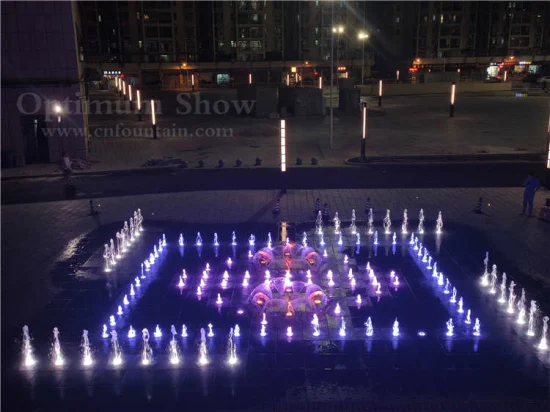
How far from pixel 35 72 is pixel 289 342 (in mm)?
20650

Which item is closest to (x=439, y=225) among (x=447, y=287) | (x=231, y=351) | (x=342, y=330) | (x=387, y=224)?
(x=387, y=224)

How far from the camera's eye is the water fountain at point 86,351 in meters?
9.51

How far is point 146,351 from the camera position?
9727 mm

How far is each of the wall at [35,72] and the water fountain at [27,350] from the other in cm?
1738

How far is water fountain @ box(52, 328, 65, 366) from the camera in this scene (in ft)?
31.3

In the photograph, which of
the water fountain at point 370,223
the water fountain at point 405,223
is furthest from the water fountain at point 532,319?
the water fountain at point 370,223

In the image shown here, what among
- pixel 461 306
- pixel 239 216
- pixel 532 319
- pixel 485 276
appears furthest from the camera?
pixel 239 216

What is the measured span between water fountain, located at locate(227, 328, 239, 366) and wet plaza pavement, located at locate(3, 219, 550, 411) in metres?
0.10

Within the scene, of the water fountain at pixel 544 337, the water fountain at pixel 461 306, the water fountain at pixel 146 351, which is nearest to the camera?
the water fountain at pixel 146 351

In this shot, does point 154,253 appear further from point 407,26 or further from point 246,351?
point 407,26

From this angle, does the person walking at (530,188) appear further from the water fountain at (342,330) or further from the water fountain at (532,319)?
the water fountain at (342,330)

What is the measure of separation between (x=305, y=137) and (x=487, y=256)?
2060cm

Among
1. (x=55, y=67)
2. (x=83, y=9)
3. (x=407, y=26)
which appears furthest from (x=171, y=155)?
(x=407, y=26)

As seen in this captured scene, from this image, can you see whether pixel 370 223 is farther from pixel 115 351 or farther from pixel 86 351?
pixel 86 351
